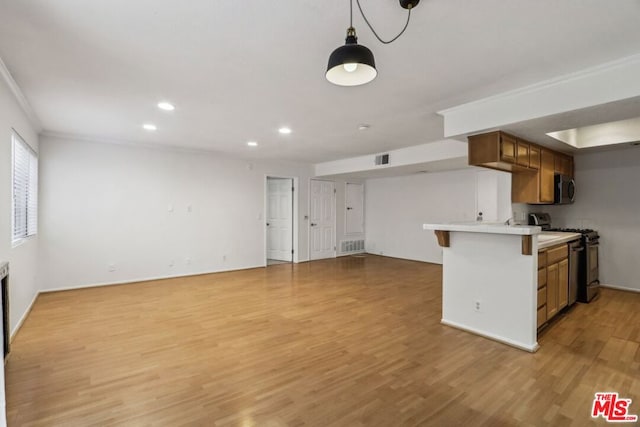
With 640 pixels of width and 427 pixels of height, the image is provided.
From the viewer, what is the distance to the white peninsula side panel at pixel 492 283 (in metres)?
2.85

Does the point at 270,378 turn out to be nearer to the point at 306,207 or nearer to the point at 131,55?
the point at 131,55

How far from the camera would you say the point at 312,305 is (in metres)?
4.14

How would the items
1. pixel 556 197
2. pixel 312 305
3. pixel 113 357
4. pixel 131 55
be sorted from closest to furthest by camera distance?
pixel 131 55
pixel 113 357
pixel 312 305
pixel 556 197

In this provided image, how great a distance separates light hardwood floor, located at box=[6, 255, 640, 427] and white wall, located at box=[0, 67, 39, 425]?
274 millimetres

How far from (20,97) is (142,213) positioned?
258 cm

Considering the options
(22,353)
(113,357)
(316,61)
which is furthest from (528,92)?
(22,353)

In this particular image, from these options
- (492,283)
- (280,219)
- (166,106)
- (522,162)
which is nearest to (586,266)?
(522,162)

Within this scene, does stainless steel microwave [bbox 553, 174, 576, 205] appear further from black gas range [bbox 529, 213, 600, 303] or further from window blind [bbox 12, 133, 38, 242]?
window blind [bbox 12, 133, 38, 242]

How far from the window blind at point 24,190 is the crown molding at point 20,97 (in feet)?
1.16

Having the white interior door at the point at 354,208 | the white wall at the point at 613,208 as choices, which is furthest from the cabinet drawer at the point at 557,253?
the white interior door at the point at 354,208

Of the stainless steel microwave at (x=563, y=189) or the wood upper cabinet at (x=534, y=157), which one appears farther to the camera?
the stainless steel microwave at (x=563, y=189)

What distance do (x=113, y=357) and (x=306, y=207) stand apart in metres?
5.24

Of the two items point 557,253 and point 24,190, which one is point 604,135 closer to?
point 557,253

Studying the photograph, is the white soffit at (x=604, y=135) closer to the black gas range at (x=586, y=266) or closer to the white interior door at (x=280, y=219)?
the black gas range at (x=586, y=266)
